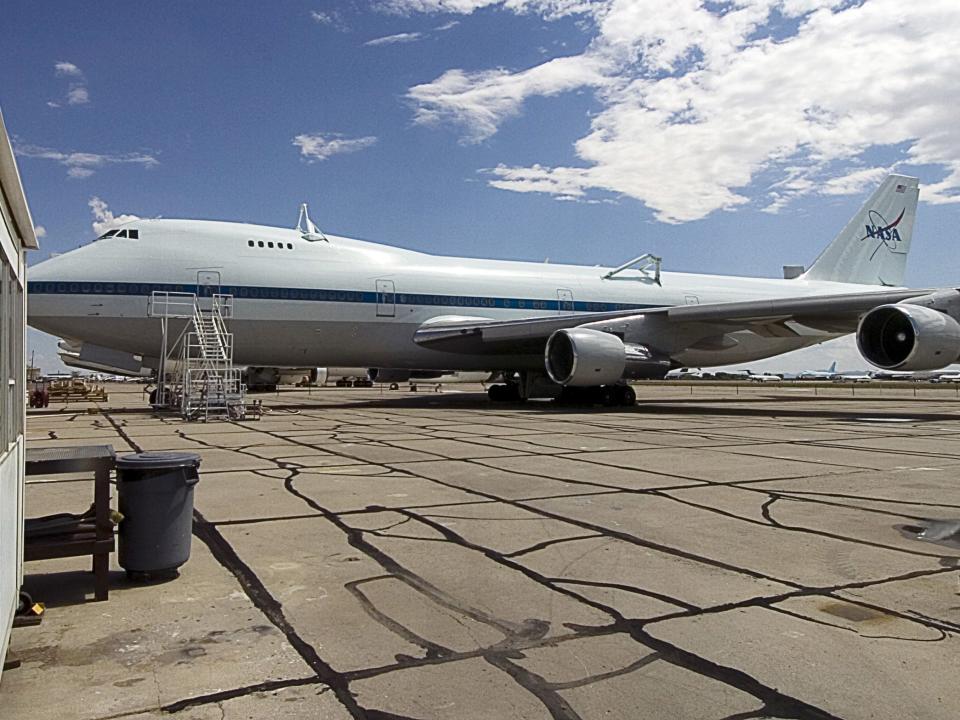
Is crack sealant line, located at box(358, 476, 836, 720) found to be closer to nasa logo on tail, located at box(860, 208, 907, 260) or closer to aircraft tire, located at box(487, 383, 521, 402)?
aircraft tire, located at box(487, 383, 521, 402)

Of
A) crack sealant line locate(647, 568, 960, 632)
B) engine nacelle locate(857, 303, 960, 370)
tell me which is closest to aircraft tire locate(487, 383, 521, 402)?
engine nacelle locate(857, 303, 960, 370)

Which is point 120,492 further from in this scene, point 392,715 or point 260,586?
point 392,715

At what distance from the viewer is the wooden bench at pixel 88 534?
146 inches

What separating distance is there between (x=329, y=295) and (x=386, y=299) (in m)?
1.52

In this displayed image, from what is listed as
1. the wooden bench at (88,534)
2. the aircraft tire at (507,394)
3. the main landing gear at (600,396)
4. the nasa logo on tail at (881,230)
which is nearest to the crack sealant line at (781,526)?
the wooden bench at (88,534)

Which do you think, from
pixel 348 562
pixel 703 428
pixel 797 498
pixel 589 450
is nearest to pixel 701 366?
pixel 703 428

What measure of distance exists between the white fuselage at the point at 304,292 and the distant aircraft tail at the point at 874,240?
7331 mm

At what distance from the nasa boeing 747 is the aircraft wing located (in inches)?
1.5

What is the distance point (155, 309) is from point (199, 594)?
47.1 feet

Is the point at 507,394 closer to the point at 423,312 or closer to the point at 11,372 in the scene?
the point at 423,312

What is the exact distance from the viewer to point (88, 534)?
3.89 metres

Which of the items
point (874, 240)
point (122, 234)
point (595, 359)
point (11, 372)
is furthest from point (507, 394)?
point (11, 372)

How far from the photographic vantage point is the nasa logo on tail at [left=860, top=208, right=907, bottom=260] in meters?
27.9

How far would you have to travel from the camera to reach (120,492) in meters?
4.12
